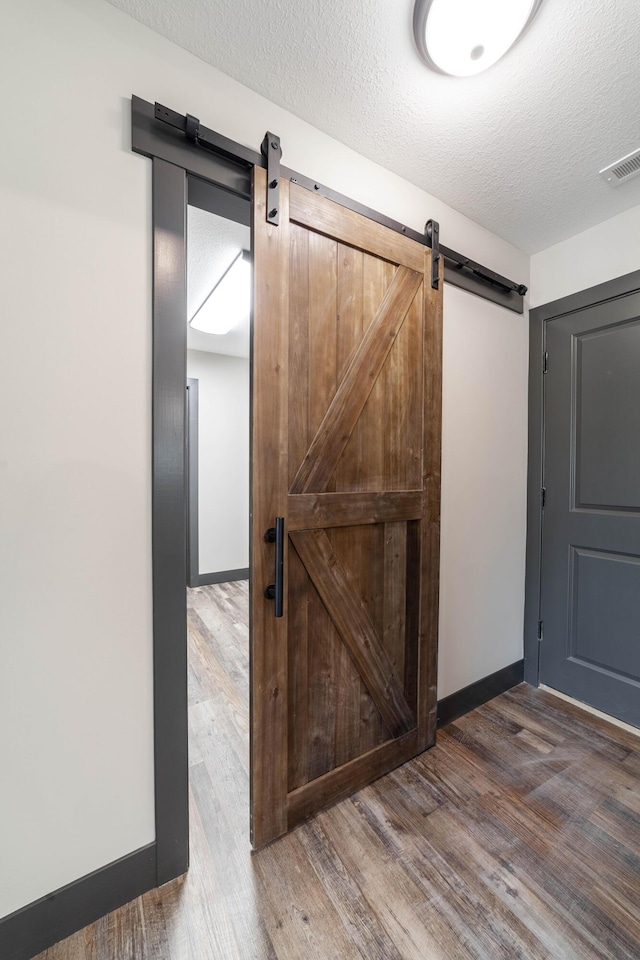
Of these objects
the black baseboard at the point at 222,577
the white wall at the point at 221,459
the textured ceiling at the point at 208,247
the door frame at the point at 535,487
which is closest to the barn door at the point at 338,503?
the textured ceiling at the point at 208,247

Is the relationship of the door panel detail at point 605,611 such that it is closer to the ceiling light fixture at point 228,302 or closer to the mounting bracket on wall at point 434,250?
the mounting bracket on wall at point 434,250

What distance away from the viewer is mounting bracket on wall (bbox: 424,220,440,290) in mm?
1802

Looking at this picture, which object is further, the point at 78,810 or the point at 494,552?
the point at 494,552

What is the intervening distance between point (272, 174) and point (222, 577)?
14.0 feet

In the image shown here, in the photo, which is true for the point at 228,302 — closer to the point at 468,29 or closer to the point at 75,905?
the point at 468,29

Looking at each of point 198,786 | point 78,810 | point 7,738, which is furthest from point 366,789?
point 7,738

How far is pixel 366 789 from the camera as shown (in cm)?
162

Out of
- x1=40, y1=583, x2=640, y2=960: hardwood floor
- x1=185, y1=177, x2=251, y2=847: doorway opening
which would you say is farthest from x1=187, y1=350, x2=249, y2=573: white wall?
x1=40, y1=583, x2=640, y2=960: hardwood floor

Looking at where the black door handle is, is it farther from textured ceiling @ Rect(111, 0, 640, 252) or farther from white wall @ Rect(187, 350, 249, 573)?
white wall @ Rect(187, 350, 249, 573)

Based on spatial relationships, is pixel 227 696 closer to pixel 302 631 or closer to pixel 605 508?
pixel 302 631

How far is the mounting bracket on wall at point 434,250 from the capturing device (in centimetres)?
180

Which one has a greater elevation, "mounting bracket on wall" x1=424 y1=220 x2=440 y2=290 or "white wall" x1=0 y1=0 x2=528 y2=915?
"mounting bracket on wall" x1=424 y1=220 x2=440 y2=290

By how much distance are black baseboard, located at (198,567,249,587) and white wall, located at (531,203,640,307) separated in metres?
4.16

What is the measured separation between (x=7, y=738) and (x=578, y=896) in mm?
1787
